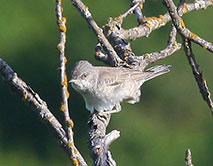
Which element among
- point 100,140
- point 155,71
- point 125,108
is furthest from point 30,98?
point 125,108

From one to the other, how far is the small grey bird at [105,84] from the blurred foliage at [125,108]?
2271 mm

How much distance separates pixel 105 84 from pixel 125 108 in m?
2.69

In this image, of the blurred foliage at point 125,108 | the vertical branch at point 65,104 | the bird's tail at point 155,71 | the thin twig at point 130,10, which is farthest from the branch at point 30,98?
the blurred foliage at point 125,108

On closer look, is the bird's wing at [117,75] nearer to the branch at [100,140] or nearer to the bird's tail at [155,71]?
the bird's tail at [155,71]

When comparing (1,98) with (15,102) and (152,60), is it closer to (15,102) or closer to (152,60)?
(15,102)

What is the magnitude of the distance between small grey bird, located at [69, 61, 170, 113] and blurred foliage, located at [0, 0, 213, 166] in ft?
7.45

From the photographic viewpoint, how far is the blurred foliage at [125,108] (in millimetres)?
7551

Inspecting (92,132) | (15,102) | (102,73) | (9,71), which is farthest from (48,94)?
(9,71)

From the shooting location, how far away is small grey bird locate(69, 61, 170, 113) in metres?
4.87

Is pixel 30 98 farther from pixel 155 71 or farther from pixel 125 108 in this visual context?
pixel 125 108

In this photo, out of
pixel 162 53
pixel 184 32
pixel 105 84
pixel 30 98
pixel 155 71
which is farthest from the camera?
pixel 155 71

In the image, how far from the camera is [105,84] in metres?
5.14

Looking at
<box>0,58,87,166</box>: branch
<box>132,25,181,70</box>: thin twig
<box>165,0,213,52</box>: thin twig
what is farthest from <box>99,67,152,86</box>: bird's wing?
<box>0,58,87,166</box>: branch

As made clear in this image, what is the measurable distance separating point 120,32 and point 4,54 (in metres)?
3.85
